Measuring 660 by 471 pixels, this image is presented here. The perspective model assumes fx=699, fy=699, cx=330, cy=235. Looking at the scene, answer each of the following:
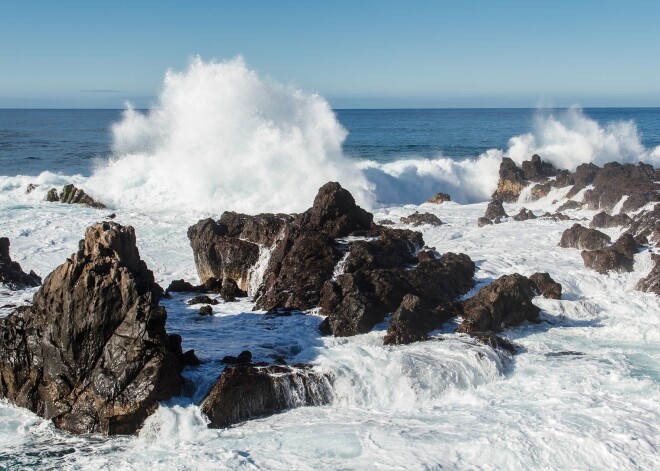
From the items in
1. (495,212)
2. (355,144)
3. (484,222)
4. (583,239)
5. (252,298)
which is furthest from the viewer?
(355,144)

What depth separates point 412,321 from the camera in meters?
12.9

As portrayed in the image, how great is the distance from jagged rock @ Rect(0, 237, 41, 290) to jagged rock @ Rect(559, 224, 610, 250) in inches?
551

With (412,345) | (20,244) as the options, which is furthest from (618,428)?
(20,244)

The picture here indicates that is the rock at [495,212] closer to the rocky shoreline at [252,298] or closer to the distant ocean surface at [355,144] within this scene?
the rocky shoreline at [252,298]

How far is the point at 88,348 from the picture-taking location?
10336 millimetres

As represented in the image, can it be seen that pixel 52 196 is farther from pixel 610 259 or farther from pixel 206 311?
pixel 610 259

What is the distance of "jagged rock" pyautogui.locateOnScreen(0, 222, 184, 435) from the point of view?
998 centimetres

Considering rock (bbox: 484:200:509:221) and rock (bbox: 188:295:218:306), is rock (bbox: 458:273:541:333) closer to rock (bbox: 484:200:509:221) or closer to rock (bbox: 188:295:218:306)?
rock (bbox: 188:295:218:306)

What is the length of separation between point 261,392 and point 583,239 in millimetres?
12293

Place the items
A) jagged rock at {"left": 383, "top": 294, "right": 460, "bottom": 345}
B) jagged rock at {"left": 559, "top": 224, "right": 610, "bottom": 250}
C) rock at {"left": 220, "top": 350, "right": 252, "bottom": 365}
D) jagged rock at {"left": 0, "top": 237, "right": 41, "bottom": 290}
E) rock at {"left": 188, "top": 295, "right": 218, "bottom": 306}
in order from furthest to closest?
jagged rock at {"left": 559, "top": 224, "right": 610, "bottom": 250}, jagged rock at {"left": 0, "top": 237, "right": 41, "bottom": 290}, rock at {"left": 188, "top": 295, "right": 218, "bottom": 306}, jagged rock at {"left": 383, "top": 294, "right": 460, "bottom": 345}, rock at {"left": 220, "top": 350, "right": 252, "bottom": 365}

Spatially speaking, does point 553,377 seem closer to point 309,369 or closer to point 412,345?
point 412,345

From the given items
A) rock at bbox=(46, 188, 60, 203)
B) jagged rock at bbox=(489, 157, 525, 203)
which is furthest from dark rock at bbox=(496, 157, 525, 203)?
rock at bbox=(46, 188, 60, 203)

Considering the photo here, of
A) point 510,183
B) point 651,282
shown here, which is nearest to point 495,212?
point 510,183

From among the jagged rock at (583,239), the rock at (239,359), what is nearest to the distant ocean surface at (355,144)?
the jagged rock at (583,239)
